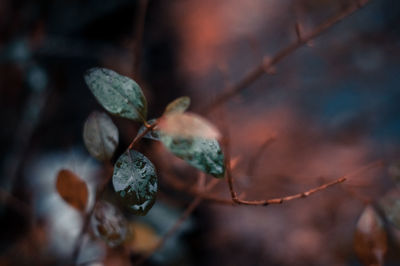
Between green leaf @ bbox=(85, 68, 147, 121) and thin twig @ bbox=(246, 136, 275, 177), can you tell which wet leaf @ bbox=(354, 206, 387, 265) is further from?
green leaf @ bbox=(85, 68, 147, 121)

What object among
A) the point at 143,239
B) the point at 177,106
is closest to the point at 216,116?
the point at 143,239

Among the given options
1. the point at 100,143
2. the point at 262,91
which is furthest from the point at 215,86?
the point at 100,143

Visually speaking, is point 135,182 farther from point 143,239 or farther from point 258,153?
point 143,239

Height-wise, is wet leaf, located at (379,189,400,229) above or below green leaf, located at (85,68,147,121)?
below

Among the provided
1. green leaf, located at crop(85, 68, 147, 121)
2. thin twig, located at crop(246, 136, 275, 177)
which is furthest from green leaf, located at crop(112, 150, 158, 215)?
thin twig, located at crop(246, 136, 275, 177)

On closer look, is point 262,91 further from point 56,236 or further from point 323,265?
point 56,236
